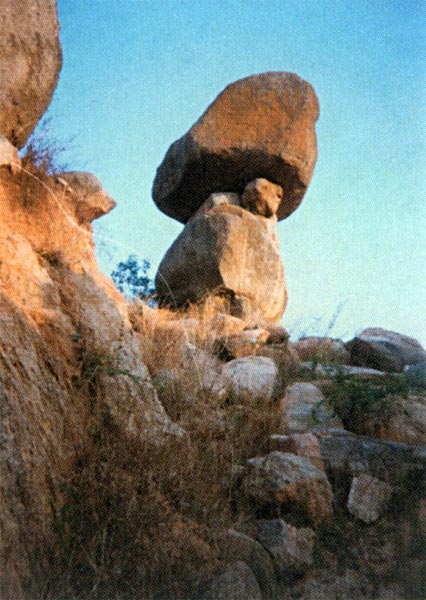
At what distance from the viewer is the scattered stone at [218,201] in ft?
27.9

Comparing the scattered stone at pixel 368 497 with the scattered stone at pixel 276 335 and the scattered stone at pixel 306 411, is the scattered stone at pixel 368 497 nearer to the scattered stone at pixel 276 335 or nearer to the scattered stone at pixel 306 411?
the scattered stone at pixel 306 411

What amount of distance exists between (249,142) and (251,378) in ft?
16.0

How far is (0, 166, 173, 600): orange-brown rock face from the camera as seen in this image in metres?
2.26

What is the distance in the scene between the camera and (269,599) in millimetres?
2512

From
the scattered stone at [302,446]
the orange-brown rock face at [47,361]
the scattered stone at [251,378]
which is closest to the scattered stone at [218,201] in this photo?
the scattered stone at [251,378]

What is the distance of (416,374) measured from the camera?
485 centimetres

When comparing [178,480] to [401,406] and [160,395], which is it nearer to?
[160,395]

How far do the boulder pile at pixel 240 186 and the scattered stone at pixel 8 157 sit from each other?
4.15 meters

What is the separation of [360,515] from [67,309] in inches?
78.8

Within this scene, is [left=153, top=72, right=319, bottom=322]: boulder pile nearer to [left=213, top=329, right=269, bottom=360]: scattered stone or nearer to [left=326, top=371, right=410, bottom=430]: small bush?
[left=213, top=329, right=269, bottom=360]: scattered stone

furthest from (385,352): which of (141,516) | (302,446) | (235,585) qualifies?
(141,516)

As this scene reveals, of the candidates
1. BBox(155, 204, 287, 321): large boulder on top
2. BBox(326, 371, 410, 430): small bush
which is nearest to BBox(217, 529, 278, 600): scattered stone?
BBox(326, 371, 410, 430): small bush

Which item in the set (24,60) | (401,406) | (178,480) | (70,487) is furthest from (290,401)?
(24,60)

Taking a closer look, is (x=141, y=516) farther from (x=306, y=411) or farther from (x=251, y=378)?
(x=251, y=378)
